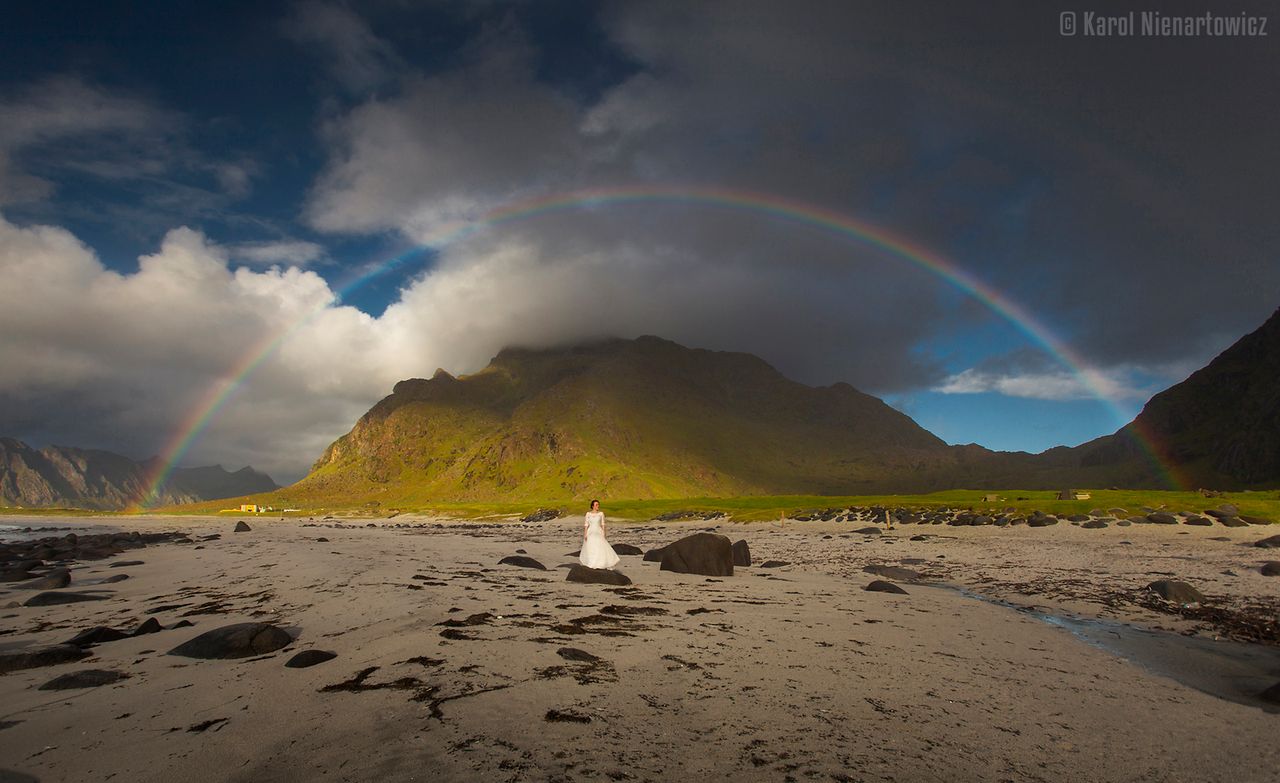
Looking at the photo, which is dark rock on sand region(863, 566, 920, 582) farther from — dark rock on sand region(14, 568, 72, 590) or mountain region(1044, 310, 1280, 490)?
mountain region(1044, 310, 1280, 490)

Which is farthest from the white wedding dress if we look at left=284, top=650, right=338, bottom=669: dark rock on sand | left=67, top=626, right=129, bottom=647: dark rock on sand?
left=67, top=626, right=129, bottom=647: dark rock on sand

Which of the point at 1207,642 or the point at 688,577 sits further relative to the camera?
the point at 688,577

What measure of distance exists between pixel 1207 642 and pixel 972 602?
16.4 ft

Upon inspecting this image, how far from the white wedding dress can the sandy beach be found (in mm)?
3810

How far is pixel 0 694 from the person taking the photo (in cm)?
791

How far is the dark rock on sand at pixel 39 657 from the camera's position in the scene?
9.14 meters

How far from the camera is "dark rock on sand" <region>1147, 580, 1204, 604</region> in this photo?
50.3ft

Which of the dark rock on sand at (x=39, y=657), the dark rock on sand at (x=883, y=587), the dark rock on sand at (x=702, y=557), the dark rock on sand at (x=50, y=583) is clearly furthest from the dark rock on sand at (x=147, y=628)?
the dark rock on sand at (x=883, y=587)

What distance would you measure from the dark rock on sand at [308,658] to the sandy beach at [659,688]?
216 millimetres

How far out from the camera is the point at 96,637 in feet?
36.7

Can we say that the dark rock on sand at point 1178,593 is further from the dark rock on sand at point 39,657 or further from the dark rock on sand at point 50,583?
the dark rock on sand at point 50,583

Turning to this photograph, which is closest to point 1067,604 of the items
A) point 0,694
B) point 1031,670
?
point 1031,670

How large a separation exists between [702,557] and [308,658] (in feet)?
50.5

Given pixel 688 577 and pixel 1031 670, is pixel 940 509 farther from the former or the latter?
pixel 1031 670
